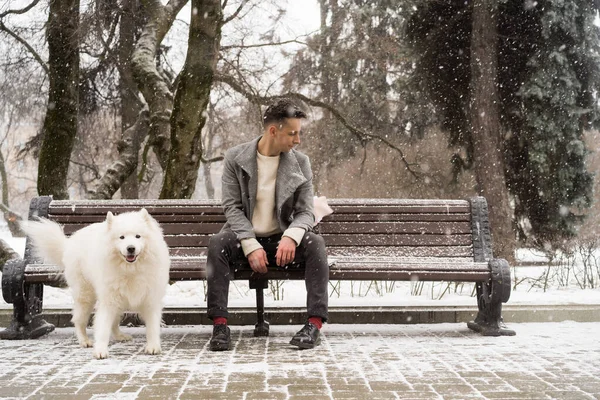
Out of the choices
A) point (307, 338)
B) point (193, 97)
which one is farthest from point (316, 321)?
point (193, 97)

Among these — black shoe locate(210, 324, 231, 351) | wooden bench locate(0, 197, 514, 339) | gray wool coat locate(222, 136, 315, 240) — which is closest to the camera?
black shoe locate(210, 324, 231, 351)

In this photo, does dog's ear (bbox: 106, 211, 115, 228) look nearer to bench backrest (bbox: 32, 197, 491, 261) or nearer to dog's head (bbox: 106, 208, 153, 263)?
dog's head (bbox: 106, 208, 153, 263)

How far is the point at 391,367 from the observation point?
4469 millimetres

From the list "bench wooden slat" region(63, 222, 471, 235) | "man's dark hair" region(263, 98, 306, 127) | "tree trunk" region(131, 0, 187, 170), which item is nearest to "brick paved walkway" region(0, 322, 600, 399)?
"bench wooden slat" region(63, 222, 471, 235)

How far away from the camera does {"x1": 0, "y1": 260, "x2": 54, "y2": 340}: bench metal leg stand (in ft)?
18.8

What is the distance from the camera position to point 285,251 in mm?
5258

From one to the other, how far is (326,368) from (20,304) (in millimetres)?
2790

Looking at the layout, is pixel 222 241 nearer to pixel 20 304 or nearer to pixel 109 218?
pixel 109 218

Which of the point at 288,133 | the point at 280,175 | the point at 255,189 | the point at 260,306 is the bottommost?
the point at 260,306

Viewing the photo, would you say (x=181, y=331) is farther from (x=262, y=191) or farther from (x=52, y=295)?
(x=52, y=295)

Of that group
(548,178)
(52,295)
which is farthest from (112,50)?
(548,178)

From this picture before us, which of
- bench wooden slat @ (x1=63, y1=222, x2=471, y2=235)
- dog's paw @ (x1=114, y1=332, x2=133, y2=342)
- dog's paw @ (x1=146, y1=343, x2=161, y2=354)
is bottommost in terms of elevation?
dog's paw @ (x1=114, y1=332, x2=133, y2=342)

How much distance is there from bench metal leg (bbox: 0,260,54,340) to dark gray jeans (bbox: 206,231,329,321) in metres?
1.60

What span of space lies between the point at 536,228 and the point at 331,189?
31.5 feet
